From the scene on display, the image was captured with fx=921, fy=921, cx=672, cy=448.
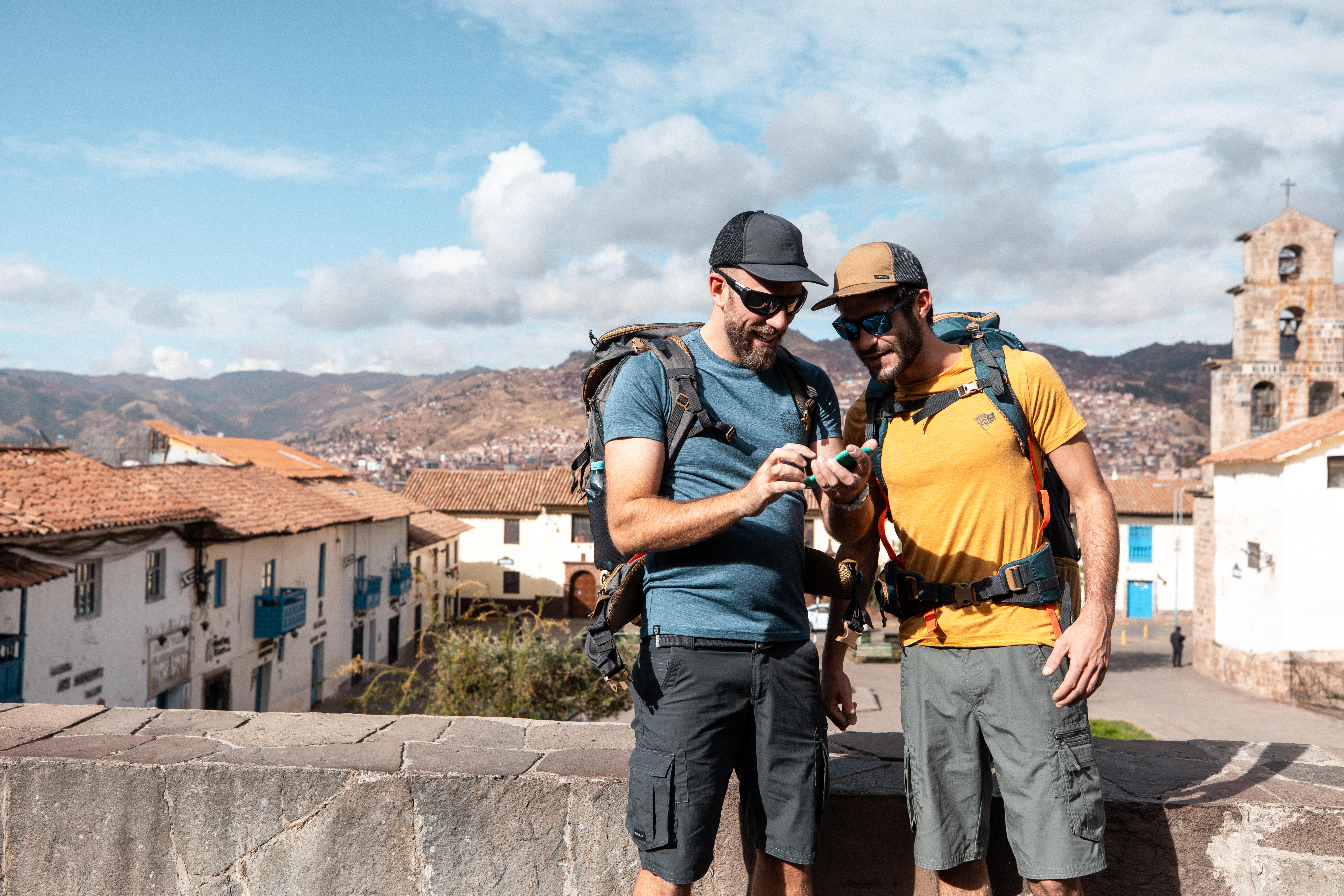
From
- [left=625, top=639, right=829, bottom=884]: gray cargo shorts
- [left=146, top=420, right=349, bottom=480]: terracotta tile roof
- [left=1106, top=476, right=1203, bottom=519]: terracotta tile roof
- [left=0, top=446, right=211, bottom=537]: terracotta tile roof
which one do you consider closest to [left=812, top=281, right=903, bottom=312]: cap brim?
[left=625, top=639, right=829, bottom=884]: gray cargo shorts

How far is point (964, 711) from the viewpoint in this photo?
2.30 metres

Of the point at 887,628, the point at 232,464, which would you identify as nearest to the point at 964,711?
the point at 232,464

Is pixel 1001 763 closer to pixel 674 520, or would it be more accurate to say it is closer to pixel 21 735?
pixel 674 520

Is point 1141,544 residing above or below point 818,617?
above

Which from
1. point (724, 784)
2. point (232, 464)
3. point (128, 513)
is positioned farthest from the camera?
point (232, 464)

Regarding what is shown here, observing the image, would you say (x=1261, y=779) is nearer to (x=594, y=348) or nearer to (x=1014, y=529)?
(x=1014, y=529)

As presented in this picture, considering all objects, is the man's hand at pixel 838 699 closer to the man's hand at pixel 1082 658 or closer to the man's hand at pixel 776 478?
the man's hand at pixel 1082 658

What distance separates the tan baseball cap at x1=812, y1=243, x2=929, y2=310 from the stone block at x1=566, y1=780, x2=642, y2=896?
4.76ft

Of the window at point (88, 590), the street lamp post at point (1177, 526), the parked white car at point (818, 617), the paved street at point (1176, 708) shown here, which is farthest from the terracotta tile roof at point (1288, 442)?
the window at point (88, 590)

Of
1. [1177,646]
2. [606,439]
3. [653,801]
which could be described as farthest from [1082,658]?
[1177,646]

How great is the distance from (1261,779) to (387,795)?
2523mm

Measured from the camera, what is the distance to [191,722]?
319 centimetres

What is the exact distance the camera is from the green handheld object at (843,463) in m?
2.07

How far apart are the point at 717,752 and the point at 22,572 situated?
530 inches
